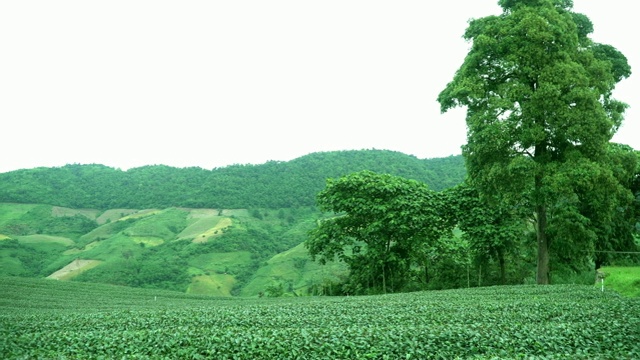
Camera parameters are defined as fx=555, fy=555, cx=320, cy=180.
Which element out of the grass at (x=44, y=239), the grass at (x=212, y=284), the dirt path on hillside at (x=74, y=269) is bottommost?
the grass at (x=212, y=284)

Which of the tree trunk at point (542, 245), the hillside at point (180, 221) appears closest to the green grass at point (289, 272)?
the hillside at point (180, 221)

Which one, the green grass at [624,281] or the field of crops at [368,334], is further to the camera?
the green grass at [624,281]

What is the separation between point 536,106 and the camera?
28609mm

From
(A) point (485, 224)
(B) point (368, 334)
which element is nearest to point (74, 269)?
(A) point (485, 224)

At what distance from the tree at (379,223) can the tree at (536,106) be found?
7440 mm

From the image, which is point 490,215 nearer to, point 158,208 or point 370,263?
point 370,263

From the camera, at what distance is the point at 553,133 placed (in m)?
29.1

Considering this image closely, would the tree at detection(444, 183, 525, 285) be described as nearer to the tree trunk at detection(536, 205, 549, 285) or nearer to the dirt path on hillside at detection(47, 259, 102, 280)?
the tree trunk at detection(536, 205, 549, 285)

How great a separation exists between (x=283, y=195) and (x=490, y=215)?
9191cm

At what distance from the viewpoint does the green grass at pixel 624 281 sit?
24031mm

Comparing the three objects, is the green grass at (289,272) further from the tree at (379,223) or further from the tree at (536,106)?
the tree at (536,106)

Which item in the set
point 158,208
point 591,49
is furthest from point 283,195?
point 591,49

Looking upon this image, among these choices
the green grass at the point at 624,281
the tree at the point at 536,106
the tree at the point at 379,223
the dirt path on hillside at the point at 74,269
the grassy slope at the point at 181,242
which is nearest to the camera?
the green grass at the point at 624,281

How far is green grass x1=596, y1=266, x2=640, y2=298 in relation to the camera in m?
24.0
